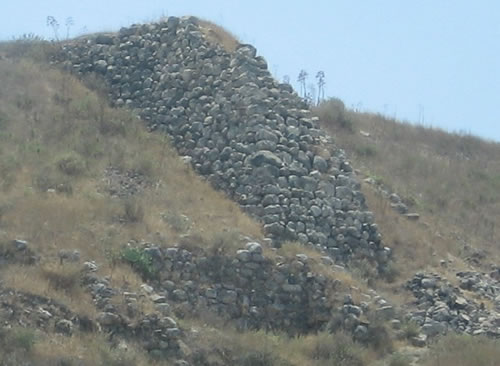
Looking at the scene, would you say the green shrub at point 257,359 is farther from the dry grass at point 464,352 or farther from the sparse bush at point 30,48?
the sparse bush at point 30,48

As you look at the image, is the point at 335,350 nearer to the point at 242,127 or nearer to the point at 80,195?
the point at 80,195

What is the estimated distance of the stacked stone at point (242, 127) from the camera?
18.8 m

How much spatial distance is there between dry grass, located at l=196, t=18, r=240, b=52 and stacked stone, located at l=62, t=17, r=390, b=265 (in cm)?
25

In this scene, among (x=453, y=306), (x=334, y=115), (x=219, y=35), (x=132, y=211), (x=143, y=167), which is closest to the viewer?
(x=132, y=211)

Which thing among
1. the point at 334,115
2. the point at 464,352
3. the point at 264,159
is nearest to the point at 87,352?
the point at 464,352

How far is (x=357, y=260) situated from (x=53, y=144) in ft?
20.5

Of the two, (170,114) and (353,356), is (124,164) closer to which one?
(170,114)

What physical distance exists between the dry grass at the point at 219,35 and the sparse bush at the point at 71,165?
4.57m

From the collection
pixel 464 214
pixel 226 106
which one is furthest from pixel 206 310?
pixel 464 214

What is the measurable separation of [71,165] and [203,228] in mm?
3071

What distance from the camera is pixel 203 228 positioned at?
57.3 feet

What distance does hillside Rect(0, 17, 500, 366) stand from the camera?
595 inches

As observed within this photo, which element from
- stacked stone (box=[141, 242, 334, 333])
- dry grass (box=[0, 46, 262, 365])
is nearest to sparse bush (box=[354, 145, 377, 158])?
A: dry grass (box=[0, 46, 262, 365])

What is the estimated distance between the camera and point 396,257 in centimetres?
1934
